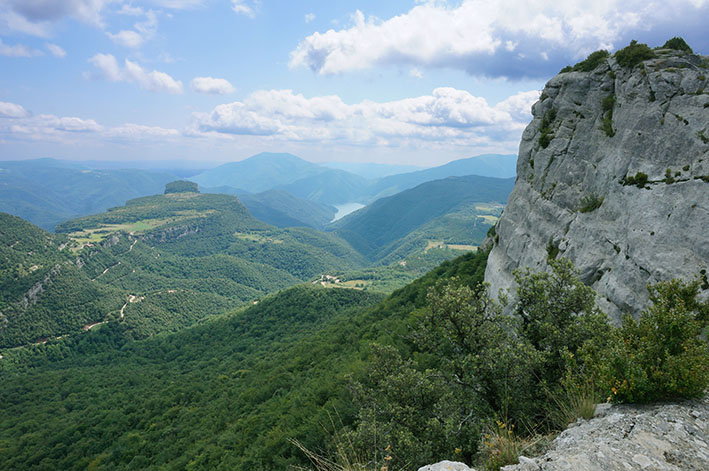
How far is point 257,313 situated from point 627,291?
107 meters

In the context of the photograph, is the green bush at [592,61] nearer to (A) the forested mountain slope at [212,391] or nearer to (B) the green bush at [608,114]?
(B) the green bush at [608,114]

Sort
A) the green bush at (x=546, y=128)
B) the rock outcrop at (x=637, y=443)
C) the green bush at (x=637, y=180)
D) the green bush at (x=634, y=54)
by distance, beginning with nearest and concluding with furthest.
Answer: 1. the rock outcrop at (x=637, y=443)
2. the green bush at (x=637, y=180)
3. the green bush at (x=634, y=54)
4. the green bush at (x=546, y=128)

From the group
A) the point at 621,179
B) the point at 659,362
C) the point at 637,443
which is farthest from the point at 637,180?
the point at 637,443

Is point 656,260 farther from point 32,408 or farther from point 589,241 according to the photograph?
point 32,408

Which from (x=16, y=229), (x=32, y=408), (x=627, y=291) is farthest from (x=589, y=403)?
(x=16, y=229)

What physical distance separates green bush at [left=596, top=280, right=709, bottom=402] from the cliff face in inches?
270

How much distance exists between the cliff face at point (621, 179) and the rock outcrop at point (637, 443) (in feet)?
26.1

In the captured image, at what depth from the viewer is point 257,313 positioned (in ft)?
358

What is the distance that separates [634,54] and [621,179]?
8.59 meters

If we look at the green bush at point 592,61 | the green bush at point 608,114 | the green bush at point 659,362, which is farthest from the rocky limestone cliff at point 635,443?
the green bush at point 592,61

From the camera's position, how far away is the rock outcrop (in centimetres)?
632

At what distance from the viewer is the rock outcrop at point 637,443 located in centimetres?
632

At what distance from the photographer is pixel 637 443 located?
6773mm

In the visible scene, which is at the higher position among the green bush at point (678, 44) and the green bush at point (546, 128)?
the green bush at point (678, 44)
